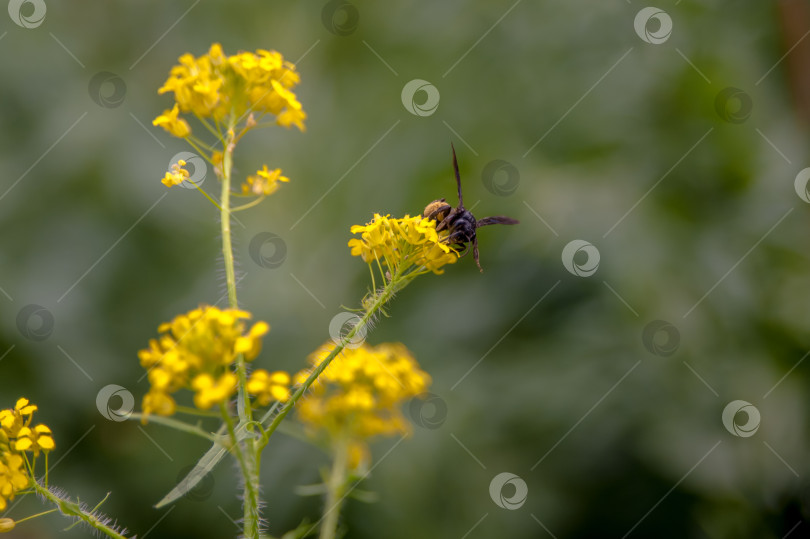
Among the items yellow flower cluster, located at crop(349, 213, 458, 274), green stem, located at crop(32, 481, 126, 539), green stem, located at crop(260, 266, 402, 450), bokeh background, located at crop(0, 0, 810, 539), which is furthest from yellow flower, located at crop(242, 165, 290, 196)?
bokeh background, located at crop(0, 0, 810, 539)

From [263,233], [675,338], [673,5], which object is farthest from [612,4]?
[263,233]

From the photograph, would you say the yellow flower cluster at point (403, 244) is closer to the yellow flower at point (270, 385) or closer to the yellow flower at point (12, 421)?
the yellow flower at point (270, 385)

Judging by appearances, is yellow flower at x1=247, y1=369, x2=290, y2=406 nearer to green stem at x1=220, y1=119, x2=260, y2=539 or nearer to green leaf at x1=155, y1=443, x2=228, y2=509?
green stem at x1=220, y1=119, x2=260, y2=539

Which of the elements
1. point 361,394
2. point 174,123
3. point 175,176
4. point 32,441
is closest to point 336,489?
point 361,394

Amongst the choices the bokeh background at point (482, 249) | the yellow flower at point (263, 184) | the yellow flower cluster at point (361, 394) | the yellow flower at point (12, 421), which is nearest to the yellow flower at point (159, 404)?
the yellow flower at point (12, 421)

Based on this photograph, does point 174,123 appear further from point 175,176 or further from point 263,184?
point 263,184

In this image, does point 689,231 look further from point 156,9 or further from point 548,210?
point 156,9
